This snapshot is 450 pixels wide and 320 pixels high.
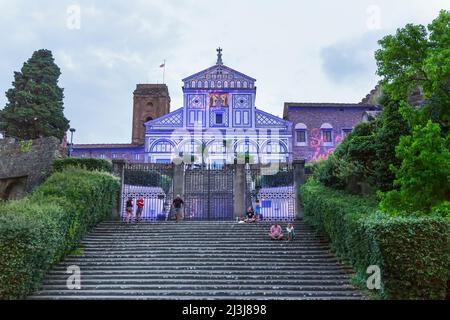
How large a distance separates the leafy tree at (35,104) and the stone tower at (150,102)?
21.4 metres

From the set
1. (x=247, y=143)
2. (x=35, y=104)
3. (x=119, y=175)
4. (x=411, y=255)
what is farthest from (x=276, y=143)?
(x=411, y=255)

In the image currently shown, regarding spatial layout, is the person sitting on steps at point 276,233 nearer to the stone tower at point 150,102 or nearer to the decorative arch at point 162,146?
the decorative arch at point 162,146

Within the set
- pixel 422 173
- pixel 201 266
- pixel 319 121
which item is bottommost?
pixel 201 266

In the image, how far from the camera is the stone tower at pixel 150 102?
5856 cm

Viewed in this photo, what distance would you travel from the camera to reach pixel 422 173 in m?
13.1

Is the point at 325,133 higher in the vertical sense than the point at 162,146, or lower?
higher

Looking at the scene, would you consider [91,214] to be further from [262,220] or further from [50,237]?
[262,220]

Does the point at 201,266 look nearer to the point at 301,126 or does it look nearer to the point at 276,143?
the point at 276,143

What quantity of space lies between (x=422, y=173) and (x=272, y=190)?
10.7 m

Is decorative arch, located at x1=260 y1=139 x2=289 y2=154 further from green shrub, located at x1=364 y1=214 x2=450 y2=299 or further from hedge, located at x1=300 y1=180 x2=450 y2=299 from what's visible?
green shrub, located at x1=364 y1=214 x2=450 y2=299

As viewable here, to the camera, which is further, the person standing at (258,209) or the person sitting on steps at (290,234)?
the person standing at (258,209)

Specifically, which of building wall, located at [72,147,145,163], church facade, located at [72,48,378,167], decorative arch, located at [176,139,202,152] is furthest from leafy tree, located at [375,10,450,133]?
building wall, located at [72,147,145,163]

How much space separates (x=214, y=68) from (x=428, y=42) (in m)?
31.2

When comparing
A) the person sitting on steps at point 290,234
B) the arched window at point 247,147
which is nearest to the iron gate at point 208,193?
the person sitting on steps at point 290,234
